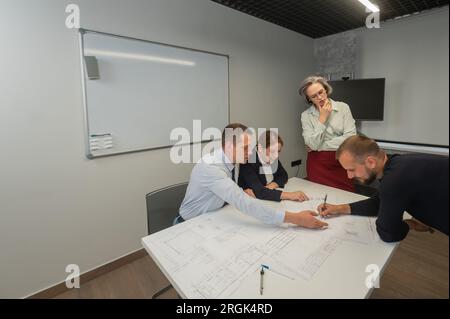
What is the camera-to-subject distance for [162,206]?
1.60 metres

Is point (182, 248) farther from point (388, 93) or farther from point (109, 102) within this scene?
point (109, 102)

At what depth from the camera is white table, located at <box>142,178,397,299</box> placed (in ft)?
2.41

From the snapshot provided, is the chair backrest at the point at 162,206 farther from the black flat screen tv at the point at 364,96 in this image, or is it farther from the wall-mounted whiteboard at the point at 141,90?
the black flat screen tv at the point at 364,96

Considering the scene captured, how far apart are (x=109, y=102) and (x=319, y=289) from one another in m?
A: 1.83

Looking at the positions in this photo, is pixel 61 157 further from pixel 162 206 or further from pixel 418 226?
pixel 418 226

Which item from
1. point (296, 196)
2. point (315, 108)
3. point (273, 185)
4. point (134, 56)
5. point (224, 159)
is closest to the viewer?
point (315, 108)

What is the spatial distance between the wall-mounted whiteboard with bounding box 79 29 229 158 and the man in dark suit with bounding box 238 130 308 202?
33.5 inches

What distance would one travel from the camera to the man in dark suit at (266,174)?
60.9 inches

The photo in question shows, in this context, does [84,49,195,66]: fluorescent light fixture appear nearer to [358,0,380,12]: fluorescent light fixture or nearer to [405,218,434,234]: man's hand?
[358,0,380,12]: fluorescent light fixture

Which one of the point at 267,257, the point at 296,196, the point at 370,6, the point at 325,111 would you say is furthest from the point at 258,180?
the point at 370,6

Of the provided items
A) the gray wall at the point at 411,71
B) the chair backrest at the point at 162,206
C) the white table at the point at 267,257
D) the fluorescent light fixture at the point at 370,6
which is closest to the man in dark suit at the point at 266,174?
the white table at the point at 267,257

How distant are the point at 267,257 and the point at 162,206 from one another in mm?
910

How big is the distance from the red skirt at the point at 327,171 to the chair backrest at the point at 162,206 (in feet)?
2.89

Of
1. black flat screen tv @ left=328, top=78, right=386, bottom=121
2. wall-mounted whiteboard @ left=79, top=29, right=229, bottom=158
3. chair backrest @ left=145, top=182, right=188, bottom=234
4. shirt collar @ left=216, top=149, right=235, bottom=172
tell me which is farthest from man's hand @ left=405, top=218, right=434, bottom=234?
wall-mounted whiteboard @ left=79, top=29, right=229, bottom=158
